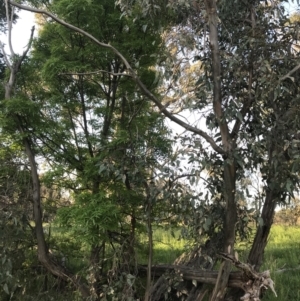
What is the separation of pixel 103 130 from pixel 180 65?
115 centimetres

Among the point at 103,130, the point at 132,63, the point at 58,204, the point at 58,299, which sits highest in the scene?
the point at 132,63

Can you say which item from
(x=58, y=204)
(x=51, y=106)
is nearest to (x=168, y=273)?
(x=58, y=204)

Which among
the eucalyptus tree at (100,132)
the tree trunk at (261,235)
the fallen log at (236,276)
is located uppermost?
the eucalyptus tree at (100,132)

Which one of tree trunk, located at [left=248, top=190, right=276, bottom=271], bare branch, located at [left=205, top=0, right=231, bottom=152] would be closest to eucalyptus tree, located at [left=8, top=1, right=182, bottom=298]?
bare branch, located at [left=205, top=0, right=231, bottom=152]

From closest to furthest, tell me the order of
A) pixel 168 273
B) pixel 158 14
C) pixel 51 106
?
pixel 158 14
pixel 168 273
pixel 51 106

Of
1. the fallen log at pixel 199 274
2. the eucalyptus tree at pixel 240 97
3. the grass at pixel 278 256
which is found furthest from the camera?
the grass at pixel 278 256

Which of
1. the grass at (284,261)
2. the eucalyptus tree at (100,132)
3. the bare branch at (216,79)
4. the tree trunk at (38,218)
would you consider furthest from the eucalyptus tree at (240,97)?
the tree trunk at (38,218)

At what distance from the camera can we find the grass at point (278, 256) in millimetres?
4947

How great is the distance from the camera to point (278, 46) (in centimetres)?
326

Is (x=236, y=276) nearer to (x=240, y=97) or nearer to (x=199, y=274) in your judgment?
(x=199, y=274)

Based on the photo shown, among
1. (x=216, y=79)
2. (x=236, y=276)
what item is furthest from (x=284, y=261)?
(x=216, y=79)

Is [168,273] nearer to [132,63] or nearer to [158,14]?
[132,63]

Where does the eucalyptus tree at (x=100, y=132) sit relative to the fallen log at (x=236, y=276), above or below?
above

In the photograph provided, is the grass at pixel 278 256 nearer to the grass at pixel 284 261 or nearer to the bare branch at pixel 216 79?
the grass at pixel 284 261
